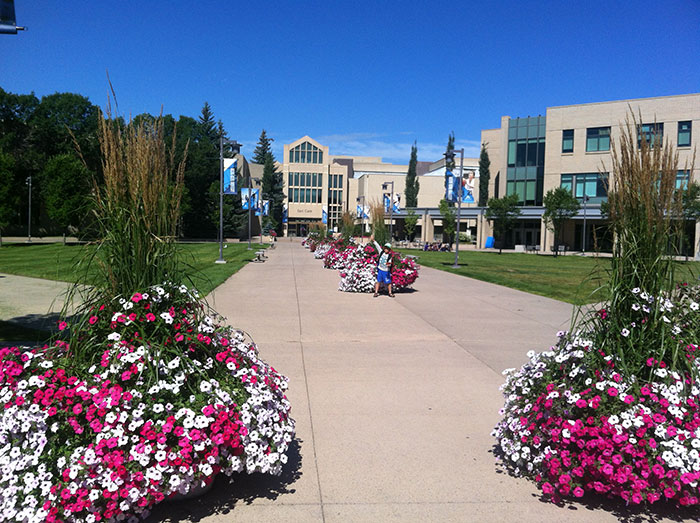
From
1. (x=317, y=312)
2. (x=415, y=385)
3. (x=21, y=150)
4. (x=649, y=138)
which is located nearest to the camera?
(x=649, y=138)

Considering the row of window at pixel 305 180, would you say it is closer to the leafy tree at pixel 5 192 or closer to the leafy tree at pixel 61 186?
the leafy tree at pixel 61 186

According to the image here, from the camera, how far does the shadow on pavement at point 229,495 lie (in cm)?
326

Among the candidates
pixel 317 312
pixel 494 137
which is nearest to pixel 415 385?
pixel 317 312

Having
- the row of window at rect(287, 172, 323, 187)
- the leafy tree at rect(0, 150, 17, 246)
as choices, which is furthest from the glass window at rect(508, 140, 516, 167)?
the row of window at rect(287, 172, 323, 187)

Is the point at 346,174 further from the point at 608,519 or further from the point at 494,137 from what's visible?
the point at 608,519

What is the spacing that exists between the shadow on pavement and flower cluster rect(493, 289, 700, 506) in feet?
5.05

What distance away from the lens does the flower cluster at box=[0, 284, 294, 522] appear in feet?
9.53

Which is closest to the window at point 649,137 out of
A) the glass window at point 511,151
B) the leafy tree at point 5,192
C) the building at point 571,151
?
the building at point 571,151

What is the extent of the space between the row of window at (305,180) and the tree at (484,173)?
109 ft

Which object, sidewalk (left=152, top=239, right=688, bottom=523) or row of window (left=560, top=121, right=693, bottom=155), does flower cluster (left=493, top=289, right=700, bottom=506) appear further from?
row of window (left=560, top=121, right=693, bottom=155)

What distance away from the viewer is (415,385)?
→ 19.8 feet

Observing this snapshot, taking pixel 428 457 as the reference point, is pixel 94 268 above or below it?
above

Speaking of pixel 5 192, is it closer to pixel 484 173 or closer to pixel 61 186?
pixel 61 186

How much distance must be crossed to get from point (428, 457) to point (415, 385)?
6.36 ft
